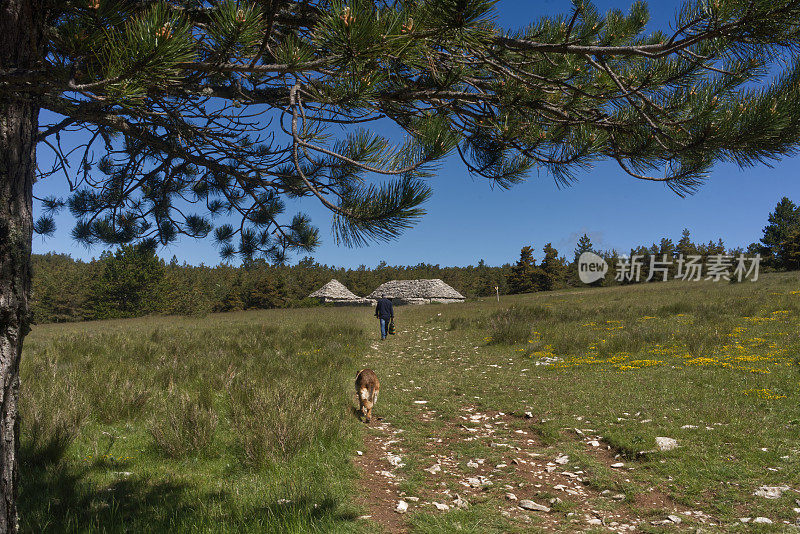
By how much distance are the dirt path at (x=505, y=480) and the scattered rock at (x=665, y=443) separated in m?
0.56

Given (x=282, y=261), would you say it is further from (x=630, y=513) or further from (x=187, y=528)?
(x=630, y=513)

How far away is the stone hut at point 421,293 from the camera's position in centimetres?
5175

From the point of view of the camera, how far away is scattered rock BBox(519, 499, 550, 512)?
3.90 meters

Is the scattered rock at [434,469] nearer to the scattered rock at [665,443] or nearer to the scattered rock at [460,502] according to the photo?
the scattered rock at [460,502]

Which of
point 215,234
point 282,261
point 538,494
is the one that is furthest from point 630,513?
point 215,234

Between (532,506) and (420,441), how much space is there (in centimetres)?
201

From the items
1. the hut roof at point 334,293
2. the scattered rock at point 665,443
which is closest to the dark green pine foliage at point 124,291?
the hut roof at point 334,293

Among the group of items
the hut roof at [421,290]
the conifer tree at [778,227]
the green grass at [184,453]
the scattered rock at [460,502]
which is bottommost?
the scattered rock at [460,502]

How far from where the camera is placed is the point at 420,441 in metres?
5.64

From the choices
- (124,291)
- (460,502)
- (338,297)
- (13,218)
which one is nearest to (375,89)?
(13,218)

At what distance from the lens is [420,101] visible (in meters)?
3.19

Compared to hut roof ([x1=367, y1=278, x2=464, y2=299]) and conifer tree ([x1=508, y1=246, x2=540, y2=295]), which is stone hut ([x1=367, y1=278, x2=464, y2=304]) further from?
conifer tree ([x1=508, y1=246, x2=540, y2=295])

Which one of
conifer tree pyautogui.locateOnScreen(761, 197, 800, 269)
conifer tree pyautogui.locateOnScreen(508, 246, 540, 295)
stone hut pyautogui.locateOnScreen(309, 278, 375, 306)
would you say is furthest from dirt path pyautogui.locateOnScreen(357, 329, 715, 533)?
conifer tree pyautogui.locateOnScreen(761, 197, 800, 269)

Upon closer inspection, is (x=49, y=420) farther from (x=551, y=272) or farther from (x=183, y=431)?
(x=551, y=272)
